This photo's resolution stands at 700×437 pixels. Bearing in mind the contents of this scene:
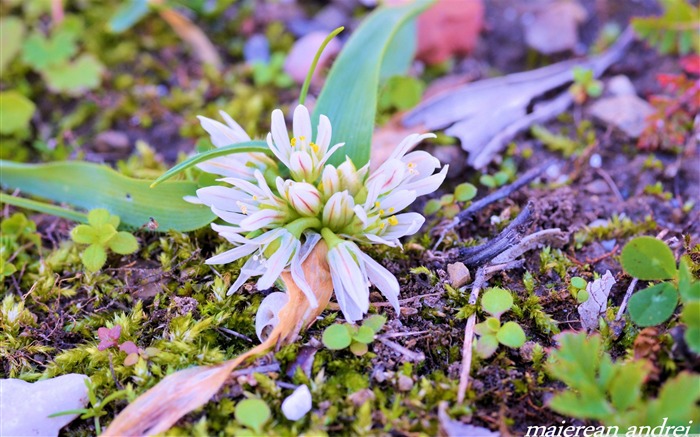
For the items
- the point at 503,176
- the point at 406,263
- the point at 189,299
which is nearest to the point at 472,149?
the point at 503,176

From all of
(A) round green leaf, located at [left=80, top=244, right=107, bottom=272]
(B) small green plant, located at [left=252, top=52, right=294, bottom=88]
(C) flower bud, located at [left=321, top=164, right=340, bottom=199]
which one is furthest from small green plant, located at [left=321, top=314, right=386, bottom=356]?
(B) small green plant, located at [left=252, top=52, right=294, bottom=88]

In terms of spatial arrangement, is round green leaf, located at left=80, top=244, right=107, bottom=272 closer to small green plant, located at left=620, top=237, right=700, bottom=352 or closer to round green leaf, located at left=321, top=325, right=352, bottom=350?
round green leaf, located at left=321, top=325, right=352, bottom=350

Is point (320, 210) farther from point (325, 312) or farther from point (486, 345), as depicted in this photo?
point (486, 345)

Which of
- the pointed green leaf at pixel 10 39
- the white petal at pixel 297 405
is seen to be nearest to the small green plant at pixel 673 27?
the white petal at pixel 297 405

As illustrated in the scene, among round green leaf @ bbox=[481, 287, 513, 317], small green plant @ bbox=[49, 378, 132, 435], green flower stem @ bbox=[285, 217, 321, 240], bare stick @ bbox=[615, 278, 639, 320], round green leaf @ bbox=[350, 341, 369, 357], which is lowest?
small green plant @ bbox=[49, 378, 132, 435]

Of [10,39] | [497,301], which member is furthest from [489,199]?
[10,39]

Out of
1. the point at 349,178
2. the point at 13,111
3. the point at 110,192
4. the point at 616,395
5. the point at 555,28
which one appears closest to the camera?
the point at 616,395
